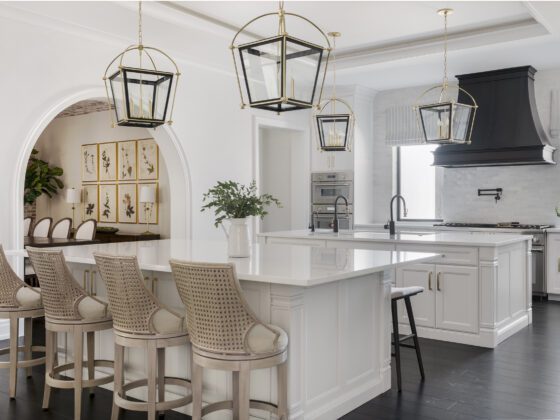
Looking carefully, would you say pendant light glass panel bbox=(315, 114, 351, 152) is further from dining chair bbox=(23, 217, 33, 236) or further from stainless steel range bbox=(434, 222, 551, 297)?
dining chair bbox=(23, 217, 33, 236)

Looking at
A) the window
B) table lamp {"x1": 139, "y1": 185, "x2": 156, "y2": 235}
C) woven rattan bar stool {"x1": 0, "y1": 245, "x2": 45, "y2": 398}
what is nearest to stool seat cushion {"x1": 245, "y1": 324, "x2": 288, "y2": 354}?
woven rattan bar stool {"x1": 0, "y1": 245, "x2": 45, "y2": 398}

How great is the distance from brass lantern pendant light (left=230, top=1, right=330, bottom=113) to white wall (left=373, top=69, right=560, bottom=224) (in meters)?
5.47

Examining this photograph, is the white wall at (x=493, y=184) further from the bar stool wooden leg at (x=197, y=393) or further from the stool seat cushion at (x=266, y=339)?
the bar stool wooden leg at (x=197, y=393)

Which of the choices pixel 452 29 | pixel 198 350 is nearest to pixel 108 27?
pixel 452 29

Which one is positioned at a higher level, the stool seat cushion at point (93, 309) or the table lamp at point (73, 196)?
the table lamp at point (73, 196)

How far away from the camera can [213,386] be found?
321 cm

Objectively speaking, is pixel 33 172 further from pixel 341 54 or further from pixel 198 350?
pixel 198 350

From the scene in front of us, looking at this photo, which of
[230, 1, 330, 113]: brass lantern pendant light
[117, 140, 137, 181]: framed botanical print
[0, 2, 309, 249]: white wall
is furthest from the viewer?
[117, 140, 137, 181]: framed botanical print

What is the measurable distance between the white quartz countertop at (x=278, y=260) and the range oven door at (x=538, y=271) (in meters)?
3.89

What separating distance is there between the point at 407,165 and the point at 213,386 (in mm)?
6349

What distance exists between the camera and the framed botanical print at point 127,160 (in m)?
8.70

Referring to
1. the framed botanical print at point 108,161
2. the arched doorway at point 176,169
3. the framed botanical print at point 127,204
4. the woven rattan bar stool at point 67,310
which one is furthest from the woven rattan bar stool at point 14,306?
the framed botanical print at point 108,161

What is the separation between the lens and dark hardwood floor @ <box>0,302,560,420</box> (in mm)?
3285

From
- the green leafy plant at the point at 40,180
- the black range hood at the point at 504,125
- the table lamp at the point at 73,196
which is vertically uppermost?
the black range hood at the point at 504,125
